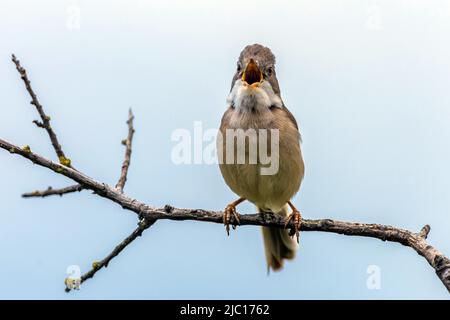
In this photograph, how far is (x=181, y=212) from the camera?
17.3 feet

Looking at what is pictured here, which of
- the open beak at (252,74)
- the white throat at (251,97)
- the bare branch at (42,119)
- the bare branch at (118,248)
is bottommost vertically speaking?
the bare branch at (118,248)

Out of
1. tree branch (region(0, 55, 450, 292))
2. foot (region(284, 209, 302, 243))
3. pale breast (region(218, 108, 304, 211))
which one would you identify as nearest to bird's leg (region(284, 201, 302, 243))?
foot (region(284, 209, 302, 243))

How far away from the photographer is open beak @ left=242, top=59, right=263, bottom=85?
7.12 m

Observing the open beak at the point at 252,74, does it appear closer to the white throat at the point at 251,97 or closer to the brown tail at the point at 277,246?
→ the white throat at the point at 251,97

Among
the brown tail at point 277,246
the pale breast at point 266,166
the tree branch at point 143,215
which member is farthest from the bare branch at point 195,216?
the brown tail at point 277,246

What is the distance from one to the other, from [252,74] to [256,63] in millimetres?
133

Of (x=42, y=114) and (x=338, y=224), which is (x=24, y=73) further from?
(x=338, y=224)

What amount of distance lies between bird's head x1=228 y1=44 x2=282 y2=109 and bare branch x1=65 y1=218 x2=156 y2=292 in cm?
231

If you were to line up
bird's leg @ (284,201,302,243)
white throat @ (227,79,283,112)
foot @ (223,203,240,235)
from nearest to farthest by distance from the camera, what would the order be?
1. bird's leg @ (284,201,302,243)
2. foot @ (223,203,240,235)
3. white throat @ (227,79,283,112)

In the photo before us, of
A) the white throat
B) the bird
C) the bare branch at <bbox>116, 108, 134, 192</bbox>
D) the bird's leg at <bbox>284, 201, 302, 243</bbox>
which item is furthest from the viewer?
the white throat

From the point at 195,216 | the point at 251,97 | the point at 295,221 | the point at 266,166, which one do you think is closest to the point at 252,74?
the point at 251,97

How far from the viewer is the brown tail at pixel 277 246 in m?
8.41

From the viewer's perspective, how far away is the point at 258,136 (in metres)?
6.81

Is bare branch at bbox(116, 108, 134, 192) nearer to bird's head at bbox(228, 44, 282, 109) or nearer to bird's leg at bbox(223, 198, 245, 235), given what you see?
bird's leg at bbox(223, 198, 245, 235)
